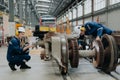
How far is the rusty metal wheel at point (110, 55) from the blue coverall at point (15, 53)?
7.47ft

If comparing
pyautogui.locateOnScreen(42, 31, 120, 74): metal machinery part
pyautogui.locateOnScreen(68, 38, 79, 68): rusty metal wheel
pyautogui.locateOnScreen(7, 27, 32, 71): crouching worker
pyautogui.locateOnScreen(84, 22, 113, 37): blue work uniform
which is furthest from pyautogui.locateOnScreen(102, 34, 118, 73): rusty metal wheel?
pyautogui.locateOnScreen(7, 27, 32, 71): crouching worker

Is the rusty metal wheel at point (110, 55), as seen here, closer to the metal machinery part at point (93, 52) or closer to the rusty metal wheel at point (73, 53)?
Answer: the metal machinery part at point (93, 52)

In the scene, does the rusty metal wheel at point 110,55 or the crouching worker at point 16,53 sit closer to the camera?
the rusty metal wheel at point 110,55

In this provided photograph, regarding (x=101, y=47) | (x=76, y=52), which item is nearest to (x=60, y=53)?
(x=76, y=52)

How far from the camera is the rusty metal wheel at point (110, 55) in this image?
5.77 meters

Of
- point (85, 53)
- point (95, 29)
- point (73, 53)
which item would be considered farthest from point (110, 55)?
point (95, 29)

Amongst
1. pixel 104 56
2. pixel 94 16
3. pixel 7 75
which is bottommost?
pixel 7 75

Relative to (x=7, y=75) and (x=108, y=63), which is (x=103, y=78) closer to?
(x=108, y=63)

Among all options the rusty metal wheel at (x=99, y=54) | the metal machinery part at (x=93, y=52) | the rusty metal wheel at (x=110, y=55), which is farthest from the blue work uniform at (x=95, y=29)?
the rusty metal wheel at (x=99, y=54)

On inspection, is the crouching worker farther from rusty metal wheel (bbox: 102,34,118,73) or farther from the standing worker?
rusty metal wheel (bbox: 102,34,118,73)

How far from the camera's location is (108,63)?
6094mm

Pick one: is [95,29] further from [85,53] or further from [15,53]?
[15,53]

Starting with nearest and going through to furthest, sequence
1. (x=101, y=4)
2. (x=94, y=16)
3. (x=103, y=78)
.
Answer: (x=103, y=78) < (x=101, y=4) < (x=94, y=16)

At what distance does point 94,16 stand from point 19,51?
37.8 ft
